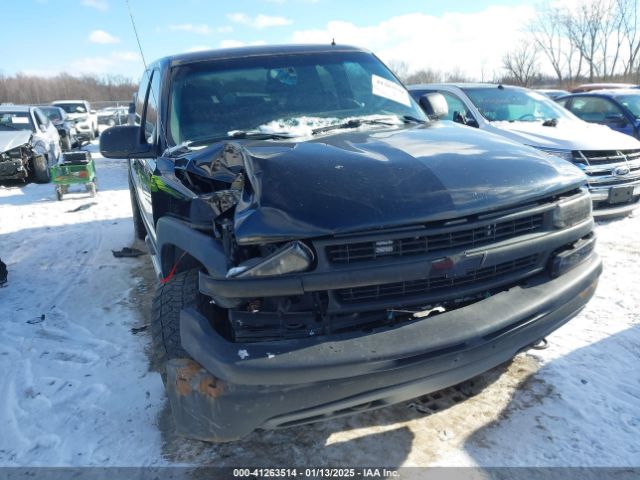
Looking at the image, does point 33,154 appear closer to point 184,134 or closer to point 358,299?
point 184,134

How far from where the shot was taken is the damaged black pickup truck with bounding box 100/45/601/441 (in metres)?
1.89

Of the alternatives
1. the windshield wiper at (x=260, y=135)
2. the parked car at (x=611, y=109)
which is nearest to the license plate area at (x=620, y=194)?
the parked car at (x=611, y=109)

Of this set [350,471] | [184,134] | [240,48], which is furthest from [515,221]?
[240,48]

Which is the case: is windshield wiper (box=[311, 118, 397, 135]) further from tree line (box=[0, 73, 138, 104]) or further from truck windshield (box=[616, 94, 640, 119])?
tree line (box=[0, 73, 138, 104])

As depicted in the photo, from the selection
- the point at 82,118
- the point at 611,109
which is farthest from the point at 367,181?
the point at 82,118

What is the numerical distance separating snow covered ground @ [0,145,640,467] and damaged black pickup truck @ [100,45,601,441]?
59 centimetres

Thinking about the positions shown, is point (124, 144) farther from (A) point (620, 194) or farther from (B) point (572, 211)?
(A) point (620, 194)

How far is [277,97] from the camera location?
3.37 meters

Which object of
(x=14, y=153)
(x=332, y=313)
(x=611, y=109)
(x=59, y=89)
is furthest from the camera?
(x=59, y=89)

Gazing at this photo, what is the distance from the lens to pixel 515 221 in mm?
2248

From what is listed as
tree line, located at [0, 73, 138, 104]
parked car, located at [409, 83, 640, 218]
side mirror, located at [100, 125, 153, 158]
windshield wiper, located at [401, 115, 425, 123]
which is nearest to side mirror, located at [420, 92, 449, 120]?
windshield wiper, located at [401, 115, 425, 123]

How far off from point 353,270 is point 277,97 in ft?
6.08

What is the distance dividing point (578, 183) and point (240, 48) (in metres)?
2.57

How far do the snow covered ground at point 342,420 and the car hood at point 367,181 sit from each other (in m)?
1.23
